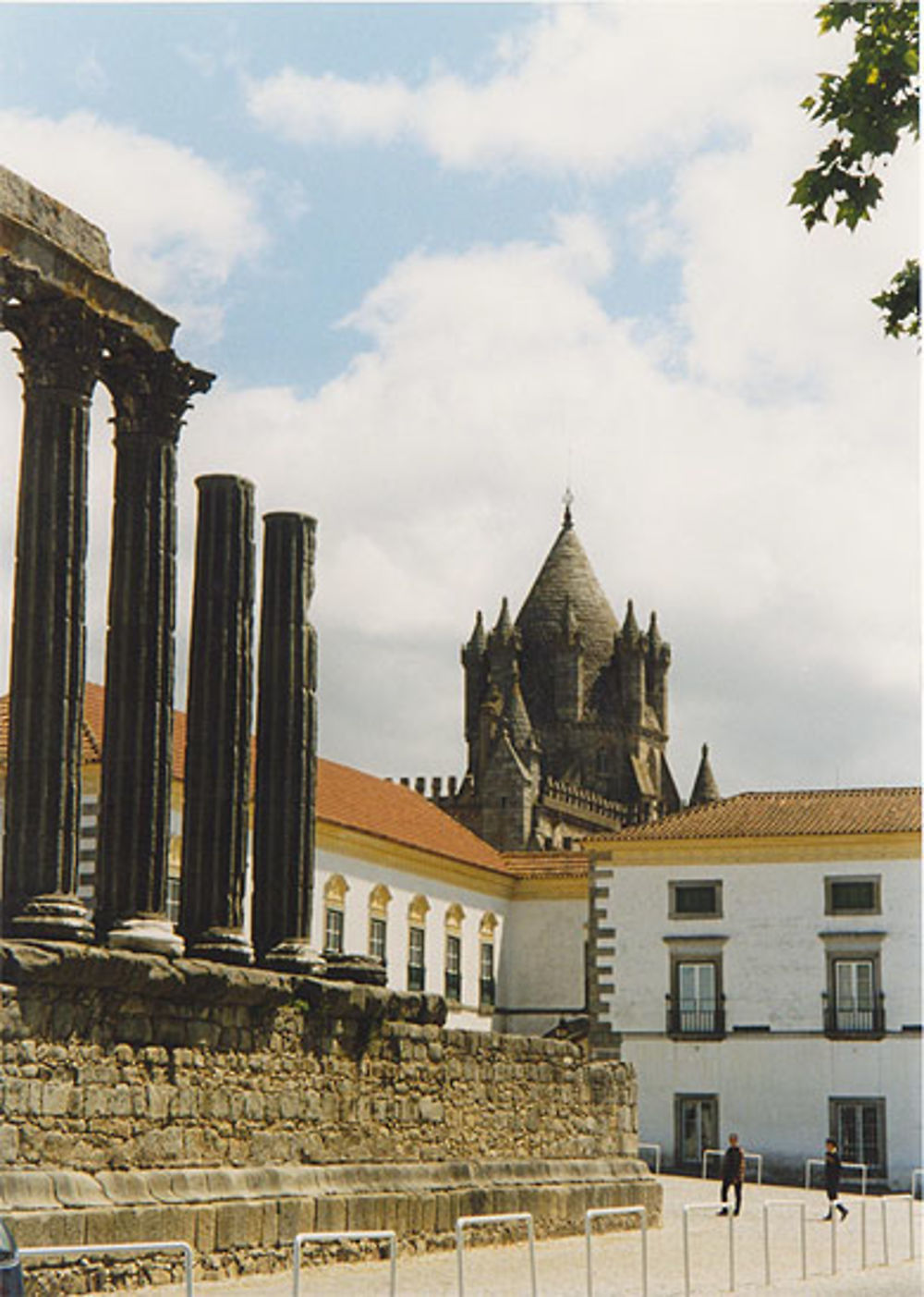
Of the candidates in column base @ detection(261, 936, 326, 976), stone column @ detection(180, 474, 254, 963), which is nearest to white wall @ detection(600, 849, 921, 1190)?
column base @ detection(261, 936, 326, 976)

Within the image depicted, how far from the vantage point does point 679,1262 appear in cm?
2291

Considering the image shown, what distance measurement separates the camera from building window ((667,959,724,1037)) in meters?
47.0

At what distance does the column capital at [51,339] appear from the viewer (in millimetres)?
18766

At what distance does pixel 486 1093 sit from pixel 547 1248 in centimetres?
181

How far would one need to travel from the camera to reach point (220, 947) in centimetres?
2042

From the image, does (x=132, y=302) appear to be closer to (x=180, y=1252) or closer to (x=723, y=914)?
(x=180, y=1252)

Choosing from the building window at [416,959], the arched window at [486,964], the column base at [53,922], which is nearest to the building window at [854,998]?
the building window at [416,959]

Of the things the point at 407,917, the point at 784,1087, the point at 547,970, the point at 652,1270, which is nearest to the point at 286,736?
the point at 652,1270

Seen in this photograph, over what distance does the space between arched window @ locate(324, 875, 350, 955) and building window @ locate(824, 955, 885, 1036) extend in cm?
1034

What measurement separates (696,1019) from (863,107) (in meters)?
37.3

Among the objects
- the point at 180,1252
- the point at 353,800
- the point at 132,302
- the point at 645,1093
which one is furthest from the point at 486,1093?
the point at 353,800

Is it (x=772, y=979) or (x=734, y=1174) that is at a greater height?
(x=772, y=979)

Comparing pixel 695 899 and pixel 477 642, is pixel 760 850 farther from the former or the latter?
pixel 477 642

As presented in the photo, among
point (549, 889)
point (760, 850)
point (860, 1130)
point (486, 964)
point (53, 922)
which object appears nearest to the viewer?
point (53, 922)
